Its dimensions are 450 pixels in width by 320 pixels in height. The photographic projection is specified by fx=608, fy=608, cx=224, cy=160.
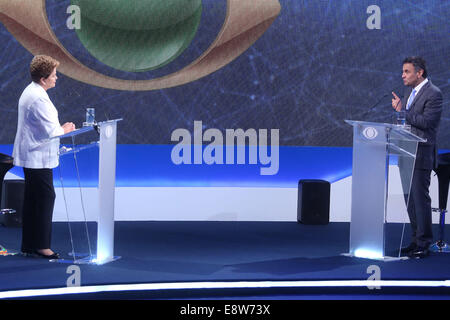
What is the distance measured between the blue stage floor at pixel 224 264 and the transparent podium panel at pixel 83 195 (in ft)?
0.21

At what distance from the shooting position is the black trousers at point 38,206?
14.5ft

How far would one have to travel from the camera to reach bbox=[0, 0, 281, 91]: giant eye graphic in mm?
6230

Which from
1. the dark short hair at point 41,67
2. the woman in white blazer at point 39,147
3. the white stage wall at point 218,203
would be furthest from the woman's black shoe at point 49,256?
the white stage wall at point 218,203

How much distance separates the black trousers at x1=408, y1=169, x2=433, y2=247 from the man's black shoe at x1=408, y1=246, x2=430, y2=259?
0.03 m

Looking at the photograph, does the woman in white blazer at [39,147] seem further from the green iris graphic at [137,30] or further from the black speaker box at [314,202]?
the black speaker box at [314,202]

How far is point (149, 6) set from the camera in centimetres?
628

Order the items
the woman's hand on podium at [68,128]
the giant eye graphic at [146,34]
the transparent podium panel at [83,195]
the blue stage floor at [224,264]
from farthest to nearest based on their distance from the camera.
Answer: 1. the giant eye graphic at [146,34]
2. the woman's hand on podium at [68,128]
3. the transparent podium panel at [83,195]
4. the blue stage floor at [224,264]

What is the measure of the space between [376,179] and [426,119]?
607 millimetres

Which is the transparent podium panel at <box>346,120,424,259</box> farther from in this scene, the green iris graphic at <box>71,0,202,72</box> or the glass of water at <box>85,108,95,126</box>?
the green iris graphic at <box>71,0,202,72</box>

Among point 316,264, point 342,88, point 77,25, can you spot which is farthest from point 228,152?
point 316,264

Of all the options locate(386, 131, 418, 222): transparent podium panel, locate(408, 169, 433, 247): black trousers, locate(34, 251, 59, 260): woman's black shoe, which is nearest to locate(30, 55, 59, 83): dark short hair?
locate(34, 251, 59, 260): woman's black shoe

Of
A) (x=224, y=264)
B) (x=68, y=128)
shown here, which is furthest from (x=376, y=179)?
(x=68, y=128)

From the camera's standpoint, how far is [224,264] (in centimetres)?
444

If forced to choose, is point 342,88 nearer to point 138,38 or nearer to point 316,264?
point 138,38
